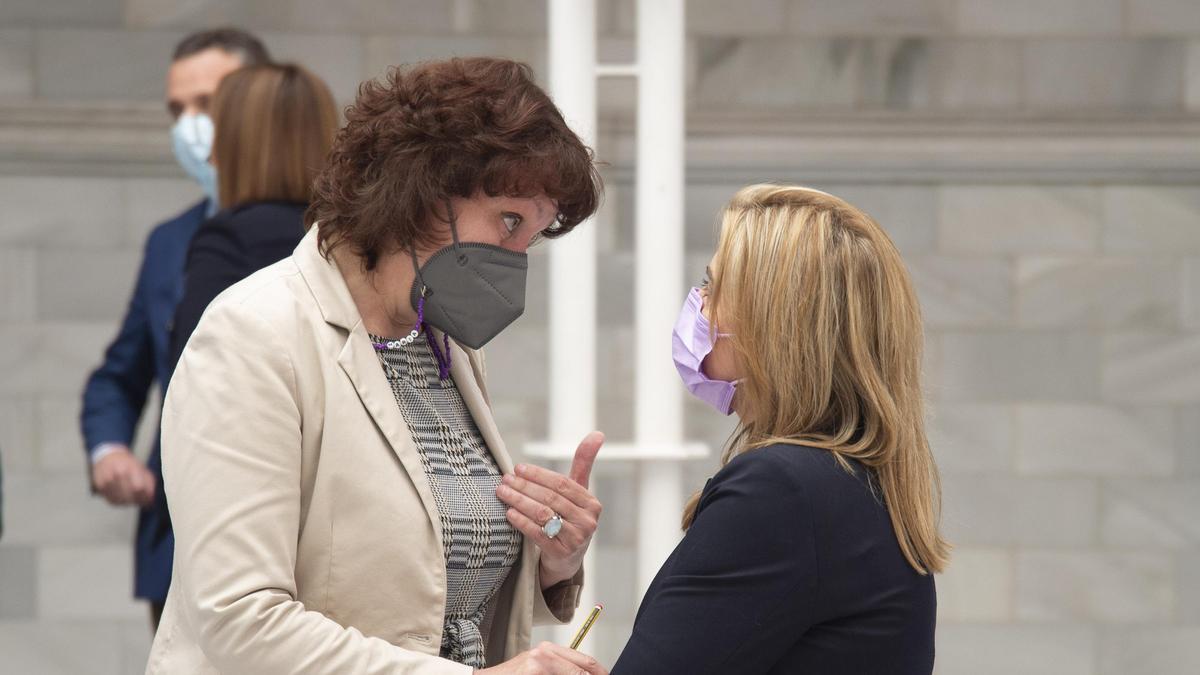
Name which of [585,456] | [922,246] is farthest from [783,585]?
[922,246]

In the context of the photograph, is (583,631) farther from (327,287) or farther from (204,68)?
(204,68)

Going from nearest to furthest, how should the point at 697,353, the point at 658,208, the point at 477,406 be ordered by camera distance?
the point at 697,353 → the point at 477,406 → the point at 658,208

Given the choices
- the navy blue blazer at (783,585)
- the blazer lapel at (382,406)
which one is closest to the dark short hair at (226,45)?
the blazer lapel at (382,406)

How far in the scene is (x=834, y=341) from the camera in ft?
6.22

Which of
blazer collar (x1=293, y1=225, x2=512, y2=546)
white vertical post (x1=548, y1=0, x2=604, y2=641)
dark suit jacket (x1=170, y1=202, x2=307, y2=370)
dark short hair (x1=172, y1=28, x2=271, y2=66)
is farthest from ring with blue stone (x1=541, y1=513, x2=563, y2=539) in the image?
dark short hair (x1=172, y1=28, x2=271, y2=66)

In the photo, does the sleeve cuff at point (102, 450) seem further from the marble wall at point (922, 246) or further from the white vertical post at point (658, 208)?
the marble wall at point (922, 246)

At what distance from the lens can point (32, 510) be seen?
5.49 m

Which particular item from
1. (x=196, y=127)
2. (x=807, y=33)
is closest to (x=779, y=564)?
(x=196, y=127)

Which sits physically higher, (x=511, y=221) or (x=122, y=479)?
(x=511, y=221)

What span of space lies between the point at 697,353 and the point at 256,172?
127 cm

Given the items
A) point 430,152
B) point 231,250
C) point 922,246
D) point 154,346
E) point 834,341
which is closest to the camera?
point 834,341

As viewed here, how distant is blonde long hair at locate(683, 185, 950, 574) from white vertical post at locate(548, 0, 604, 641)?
1.42 meters

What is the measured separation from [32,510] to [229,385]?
4.05 m

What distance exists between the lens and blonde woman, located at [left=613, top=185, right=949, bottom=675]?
1.77 meters
